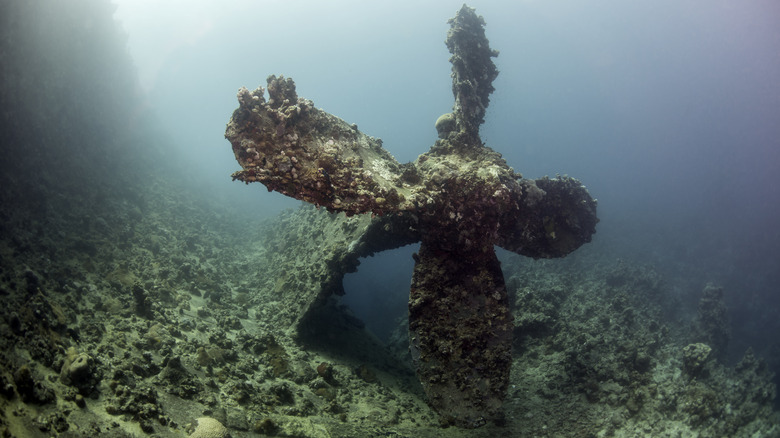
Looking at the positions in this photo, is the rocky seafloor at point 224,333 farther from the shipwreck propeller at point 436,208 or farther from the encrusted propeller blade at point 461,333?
the shipwreck propeller at point 436,208

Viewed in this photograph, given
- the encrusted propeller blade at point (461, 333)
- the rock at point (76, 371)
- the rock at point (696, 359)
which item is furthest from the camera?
the rock at point (696, 359)

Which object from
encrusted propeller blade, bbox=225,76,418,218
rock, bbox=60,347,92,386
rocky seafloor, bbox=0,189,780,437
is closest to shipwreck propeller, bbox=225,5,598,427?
encrusted propeller blade, bbox=225,76,418,218

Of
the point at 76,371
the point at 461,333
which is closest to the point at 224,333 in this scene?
the point at 76,371

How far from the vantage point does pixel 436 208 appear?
686 cm

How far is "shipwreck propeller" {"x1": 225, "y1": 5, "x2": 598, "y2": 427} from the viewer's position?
5.80 meters

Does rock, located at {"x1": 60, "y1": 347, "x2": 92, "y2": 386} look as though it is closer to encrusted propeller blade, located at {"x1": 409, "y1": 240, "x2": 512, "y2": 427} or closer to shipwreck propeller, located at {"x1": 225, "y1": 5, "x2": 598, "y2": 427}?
shipwreck propeller, located at {"x1": 225, "y1": 5, "x2": 598, "y2": 427}

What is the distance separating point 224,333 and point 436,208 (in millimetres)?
7234

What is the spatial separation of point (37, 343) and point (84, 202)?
14.0 meters

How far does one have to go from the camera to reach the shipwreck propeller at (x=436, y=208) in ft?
19.0

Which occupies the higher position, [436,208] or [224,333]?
[436,208]

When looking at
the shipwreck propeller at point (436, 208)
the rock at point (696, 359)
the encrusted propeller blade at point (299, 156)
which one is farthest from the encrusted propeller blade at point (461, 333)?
the rock at point (696, 359)

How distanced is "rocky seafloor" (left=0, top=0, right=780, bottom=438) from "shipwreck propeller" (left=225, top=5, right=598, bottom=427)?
86.9 inches

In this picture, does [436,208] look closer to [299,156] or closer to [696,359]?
[299,156]

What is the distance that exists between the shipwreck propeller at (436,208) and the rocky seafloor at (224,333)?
221cm
